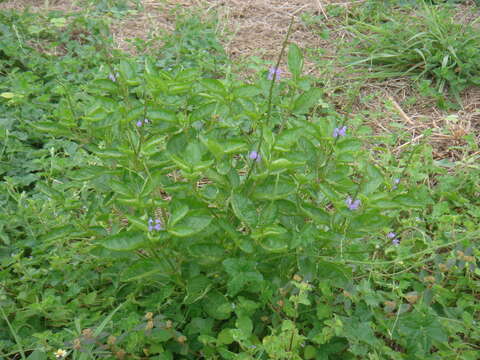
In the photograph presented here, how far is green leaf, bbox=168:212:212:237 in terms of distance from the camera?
4.53ft

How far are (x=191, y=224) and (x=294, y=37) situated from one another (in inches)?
114

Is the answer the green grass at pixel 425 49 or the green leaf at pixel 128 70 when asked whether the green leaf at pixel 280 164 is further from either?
the green grass at pixel 425 49

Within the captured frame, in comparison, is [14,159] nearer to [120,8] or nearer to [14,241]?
[14,241]

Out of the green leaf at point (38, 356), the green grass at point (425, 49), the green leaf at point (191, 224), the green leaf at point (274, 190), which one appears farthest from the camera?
the green grass at point (425, 49)

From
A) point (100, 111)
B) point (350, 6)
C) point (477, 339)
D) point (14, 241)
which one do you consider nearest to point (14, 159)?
point (14, 241)

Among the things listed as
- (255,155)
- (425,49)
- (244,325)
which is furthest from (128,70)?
(425,49)

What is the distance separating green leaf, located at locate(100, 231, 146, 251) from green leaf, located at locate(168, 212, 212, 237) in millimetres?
110

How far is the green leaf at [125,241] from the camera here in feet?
4.66

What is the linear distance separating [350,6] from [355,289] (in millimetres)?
3077

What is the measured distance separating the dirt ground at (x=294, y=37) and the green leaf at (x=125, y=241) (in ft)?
6.39

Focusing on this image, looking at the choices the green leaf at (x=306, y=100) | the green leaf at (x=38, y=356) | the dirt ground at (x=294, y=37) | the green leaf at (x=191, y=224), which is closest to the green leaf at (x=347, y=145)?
the green leaf at (x=306, y=100)

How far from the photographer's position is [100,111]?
5.06 ft

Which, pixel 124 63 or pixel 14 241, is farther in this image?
pixel 14 241

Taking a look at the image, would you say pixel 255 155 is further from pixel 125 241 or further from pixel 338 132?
pixel 125 241
